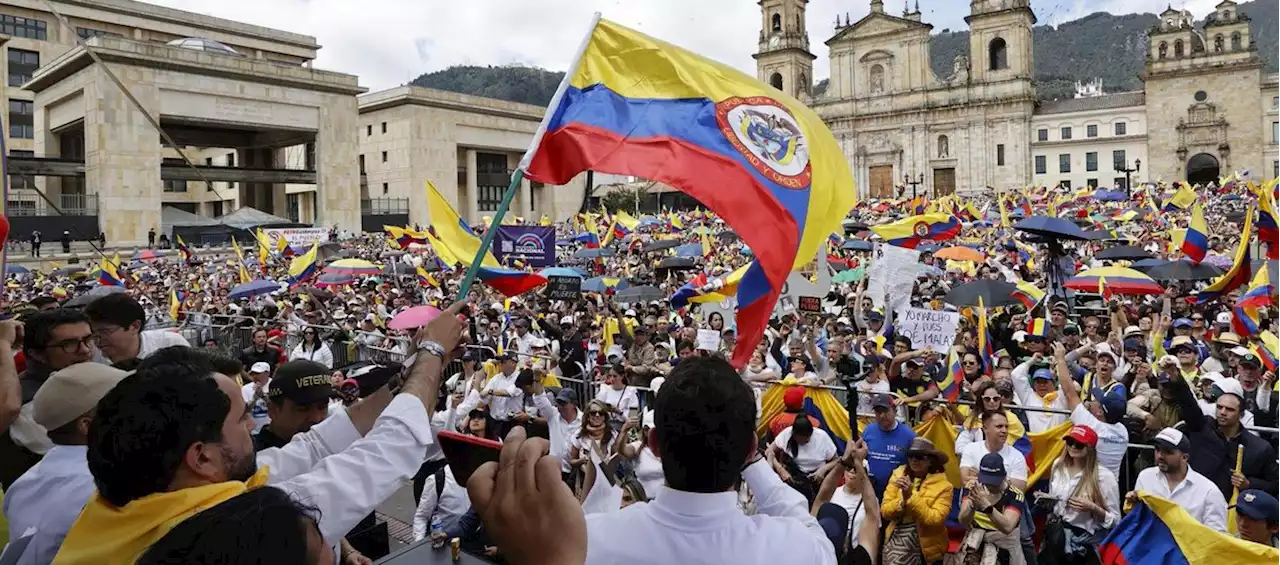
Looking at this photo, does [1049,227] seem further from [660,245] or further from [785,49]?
[785,49]

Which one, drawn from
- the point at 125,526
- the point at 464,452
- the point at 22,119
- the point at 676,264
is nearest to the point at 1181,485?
the point at 464,452

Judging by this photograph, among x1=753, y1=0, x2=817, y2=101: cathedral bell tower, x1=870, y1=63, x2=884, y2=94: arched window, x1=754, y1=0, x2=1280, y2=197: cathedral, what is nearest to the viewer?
x1=754, y1=0, x2=1280, y2=197: cathedral

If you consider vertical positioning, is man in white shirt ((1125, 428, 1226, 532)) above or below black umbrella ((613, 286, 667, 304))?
below

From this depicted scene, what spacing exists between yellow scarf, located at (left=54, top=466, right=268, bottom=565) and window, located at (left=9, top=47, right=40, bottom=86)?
64.9m

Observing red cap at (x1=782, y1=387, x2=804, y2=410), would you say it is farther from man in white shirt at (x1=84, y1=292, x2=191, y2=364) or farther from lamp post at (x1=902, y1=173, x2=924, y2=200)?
lamp post at (x1=902, y1=173, x2=924, y2=200)

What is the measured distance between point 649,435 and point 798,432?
1108mm

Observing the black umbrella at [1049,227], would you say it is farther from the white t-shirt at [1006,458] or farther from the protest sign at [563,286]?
the white t-shirt at [1006,458]

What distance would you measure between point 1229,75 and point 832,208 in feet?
259

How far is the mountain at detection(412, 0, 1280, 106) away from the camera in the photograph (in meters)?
142

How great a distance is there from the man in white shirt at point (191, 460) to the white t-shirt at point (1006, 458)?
12.7 ft

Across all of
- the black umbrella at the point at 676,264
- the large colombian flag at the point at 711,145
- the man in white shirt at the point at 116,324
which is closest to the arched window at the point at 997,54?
the black umbrella at the point at 676,264

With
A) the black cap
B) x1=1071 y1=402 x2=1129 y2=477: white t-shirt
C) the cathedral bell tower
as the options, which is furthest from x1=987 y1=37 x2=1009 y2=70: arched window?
the black cap

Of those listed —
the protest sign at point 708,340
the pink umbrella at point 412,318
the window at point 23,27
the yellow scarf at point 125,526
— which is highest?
the window at point 23,27

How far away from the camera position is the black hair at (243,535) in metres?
1.44
